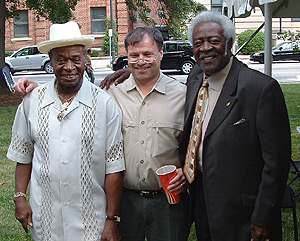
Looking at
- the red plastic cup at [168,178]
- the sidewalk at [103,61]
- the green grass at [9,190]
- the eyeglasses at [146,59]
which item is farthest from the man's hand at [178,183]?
the sidewalk at [103,61]

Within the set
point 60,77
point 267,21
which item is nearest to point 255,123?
point 60,77

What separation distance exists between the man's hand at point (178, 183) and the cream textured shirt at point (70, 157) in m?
0.34

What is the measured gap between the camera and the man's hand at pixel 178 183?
9.74ft

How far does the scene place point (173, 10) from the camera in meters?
14.5

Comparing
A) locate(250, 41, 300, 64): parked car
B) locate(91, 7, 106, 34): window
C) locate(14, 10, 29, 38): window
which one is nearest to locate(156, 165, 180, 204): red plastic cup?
locate(250, 41, 300, 64): parked car

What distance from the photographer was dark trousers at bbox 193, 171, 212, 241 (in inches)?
117

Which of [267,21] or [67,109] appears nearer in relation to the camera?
[67,109]

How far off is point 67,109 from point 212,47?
96 centimetres

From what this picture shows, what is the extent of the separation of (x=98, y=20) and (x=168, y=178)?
3168 centimetres

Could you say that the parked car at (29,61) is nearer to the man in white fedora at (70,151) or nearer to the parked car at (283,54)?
the parked car at (283,54)

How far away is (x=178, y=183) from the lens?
301cm

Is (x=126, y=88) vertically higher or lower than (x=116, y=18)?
lower

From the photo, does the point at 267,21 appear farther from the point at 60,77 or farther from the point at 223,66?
the point at 60,77

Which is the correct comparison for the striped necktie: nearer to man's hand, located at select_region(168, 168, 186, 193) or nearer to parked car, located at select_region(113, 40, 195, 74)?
man's hand, located at select_region(168, 168, 186, 193)
